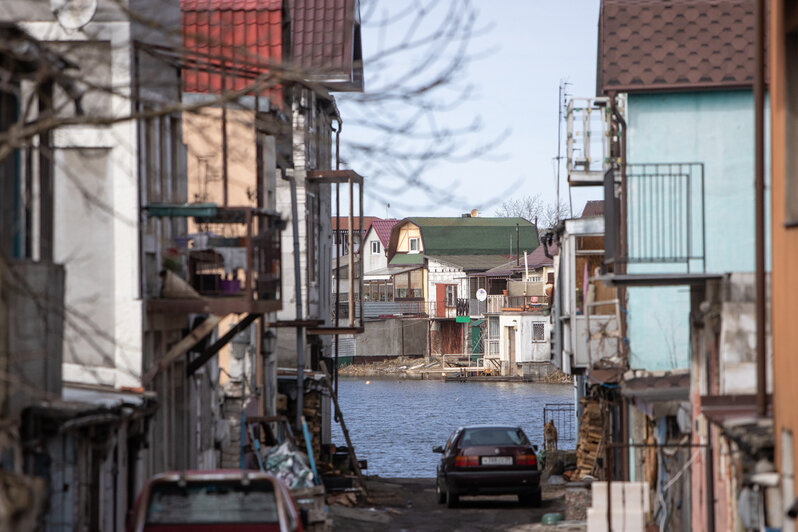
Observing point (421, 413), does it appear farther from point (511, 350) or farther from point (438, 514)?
point (438, 514)

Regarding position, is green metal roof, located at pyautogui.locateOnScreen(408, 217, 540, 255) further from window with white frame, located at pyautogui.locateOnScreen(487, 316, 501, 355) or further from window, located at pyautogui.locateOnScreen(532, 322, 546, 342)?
window, located at pyautogui.locateOnScreen(532, 322, 546, 342)

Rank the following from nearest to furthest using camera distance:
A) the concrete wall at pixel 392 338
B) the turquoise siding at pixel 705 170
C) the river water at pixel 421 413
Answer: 1. the turquoise siding at pixel 705 170
2. the river water at pixel 421 413
3. the concrete wall at pixel 392 338

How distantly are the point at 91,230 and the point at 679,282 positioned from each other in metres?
7.03

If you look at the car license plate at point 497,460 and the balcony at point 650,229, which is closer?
the balcony at point 650,229

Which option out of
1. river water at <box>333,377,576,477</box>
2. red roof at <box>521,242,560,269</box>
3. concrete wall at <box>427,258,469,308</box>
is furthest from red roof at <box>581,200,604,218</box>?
concrete wall at <box>427,258,469,308</box>

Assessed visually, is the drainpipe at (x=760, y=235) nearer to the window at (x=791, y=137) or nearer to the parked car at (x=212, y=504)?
the window at (x=791, y=137)

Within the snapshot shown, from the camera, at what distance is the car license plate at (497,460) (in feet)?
74.9

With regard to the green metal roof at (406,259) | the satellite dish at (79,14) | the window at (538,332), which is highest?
the satellite dish at (79,14)

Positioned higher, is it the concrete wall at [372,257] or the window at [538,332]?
the concrete wall at [372,257]

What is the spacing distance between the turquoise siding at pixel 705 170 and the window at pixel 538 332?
7366 cm

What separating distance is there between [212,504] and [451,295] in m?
92.7

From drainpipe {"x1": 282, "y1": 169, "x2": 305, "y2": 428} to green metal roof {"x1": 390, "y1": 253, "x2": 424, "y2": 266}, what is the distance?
77.9 metres

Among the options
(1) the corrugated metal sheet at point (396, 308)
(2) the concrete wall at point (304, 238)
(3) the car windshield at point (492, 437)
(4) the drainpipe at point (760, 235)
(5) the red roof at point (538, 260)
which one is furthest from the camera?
(1) the corrugated metal sheet at point (396, 308)

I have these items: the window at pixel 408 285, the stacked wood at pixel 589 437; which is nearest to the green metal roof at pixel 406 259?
the window at pixel 408 285
